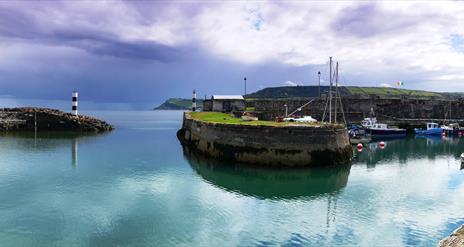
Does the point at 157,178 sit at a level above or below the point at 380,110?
below

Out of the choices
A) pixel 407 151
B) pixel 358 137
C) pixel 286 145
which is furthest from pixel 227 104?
pixel 286 145

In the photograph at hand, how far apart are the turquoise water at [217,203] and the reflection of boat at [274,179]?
0.08 m

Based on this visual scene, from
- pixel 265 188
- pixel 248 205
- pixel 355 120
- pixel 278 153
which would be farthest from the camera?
pixel 355 120

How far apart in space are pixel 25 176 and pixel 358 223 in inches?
902

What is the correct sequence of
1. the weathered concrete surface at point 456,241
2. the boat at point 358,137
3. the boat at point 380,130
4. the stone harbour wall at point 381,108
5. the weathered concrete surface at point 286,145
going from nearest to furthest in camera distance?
the weathered concrete surface at point 456,241 < the weathered concrete surface at point 286,145 < the boat at point 358,137 < the boat at point 380,130 < the stone harbour wall at point 381,108

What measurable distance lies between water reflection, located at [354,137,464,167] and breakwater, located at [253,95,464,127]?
17239 mm

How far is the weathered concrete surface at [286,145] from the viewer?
29000 millimetres

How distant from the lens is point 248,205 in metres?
20.4

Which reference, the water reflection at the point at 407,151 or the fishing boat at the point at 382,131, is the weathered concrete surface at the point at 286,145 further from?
the fishing boat at the point at 382,131

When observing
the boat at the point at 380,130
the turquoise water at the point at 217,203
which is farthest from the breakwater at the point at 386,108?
the turquoise water at the point at 217,203

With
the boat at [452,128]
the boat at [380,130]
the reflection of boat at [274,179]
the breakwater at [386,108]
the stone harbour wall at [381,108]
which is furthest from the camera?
the stone harbour wall at [381,108]

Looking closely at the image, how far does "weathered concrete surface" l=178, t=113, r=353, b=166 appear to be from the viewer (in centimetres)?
2900

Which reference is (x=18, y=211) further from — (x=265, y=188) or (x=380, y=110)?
(x=380, y=110)

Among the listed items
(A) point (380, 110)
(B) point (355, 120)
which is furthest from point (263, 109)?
(A) point (380, 110)
